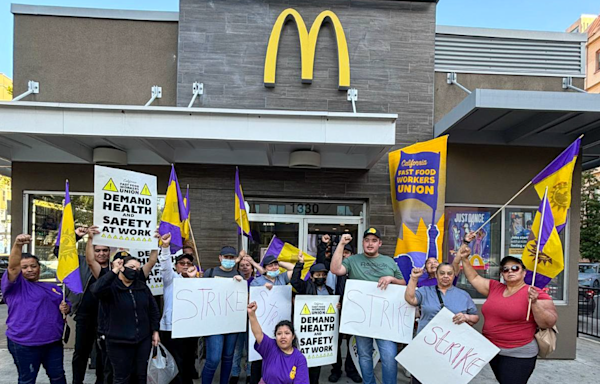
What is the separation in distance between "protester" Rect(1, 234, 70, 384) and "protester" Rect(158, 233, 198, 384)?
1090 millimetres

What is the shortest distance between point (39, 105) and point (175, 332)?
11.5ft

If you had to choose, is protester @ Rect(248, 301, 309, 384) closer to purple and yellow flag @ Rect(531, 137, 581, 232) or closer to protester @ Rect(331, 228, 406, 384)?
protester @ Rect(331, 228, 406, 384)

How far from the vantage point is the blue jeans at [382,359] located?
175 inches

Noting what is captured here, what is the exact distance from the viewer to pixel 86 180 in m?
7.13

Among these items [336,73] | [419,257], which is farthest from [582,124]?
[336,73]

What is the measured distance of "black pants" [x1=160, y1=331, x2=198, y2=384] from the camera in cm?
479

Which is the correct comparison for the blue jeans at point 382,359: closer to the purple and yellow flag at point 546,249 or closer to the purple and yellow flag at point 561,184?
the purple and yellow flag at point 546,249

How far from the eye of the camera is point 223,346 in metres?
4.91

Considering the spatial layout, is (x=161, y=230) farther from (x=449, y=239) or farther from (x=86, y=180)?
(x=449, y=239)

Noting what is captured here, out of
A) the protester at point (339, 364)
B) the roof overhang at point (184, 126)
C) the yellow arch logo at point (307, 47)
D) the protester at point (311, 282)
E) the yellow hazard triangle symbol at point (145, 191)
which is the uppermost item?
the yellow arch logo at point (307, 47)

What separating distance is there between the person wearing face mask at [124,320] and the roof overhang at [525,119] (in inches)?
190

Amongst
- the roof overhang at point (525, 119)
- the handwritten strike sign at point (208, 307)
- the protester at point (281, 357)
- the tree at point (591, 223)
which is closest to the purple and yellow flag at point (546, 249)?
the roof overhang at point (525, 119)

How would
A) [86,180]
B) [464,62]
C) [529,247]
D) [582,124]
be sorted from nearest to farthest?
[529,247], [582,124], [86,180], [464,62]

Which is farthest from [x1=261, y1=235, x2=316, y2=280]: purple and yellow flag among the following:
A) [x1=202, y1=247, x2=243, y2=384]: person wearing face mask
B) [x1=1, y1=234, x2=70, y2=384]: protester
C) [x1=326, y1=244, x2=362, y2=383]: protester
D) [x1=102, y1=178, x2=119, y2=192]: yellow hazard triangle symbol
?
[x1=1, y1=234, x2=70, y2=384]: protester
